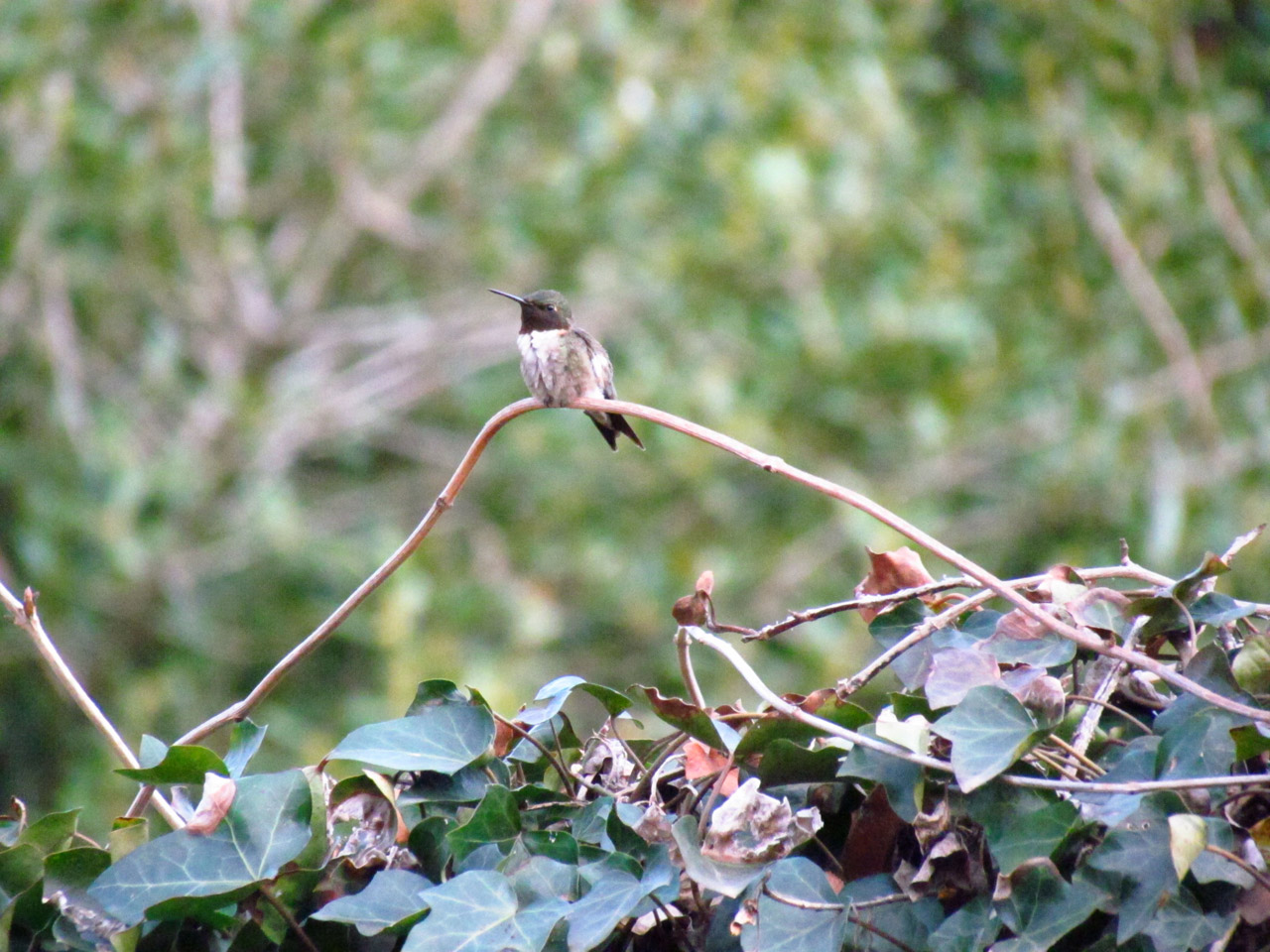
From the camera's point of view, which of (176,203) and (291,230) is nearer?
(176,203)

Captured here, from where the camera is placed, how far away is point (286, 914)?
1.34 m

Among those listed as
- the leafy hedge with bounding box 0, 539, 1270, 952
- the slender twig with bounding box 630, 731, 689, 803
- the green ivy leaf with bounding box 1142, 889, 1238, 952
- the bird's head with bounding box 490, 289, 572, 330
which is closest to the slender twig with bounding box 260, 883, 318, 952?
the leafy hedge with bounding box 0, 539, 1270, 952

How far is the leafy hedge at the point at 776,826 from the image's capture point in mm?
1226

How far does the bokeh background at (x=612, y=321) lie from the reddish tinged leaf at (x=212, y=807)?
427cm

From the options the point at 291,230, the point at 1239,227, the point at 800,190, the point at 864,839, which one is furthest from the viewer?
the point at 291,230

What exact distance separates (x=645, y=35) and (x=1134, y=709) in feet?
19.8

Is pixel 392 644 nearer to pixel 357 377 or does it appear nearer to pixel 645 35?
pixel 357 377

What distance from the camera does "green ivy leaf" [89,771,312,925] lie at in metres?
1.33

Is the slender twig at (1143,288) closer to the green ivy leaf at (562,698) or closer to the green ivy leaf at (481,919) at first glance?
the green ivy leaf at (562,698)

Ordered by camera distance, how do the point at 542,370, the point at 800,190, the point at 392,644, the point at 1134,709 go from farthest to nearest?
1. the point at 800,190
2. the point at 392,644
3. the point at 542,370
4. the point at 1134,709

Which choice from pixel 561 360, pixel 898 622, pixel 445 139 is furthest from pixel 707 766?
pixel 445 139

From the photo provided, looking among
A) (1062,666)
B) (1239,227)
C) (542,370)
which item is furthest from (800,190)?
(1062,666)

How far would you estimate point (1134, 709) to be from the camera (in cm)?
145

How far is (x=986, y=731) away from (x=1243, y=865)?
0.77 ft
